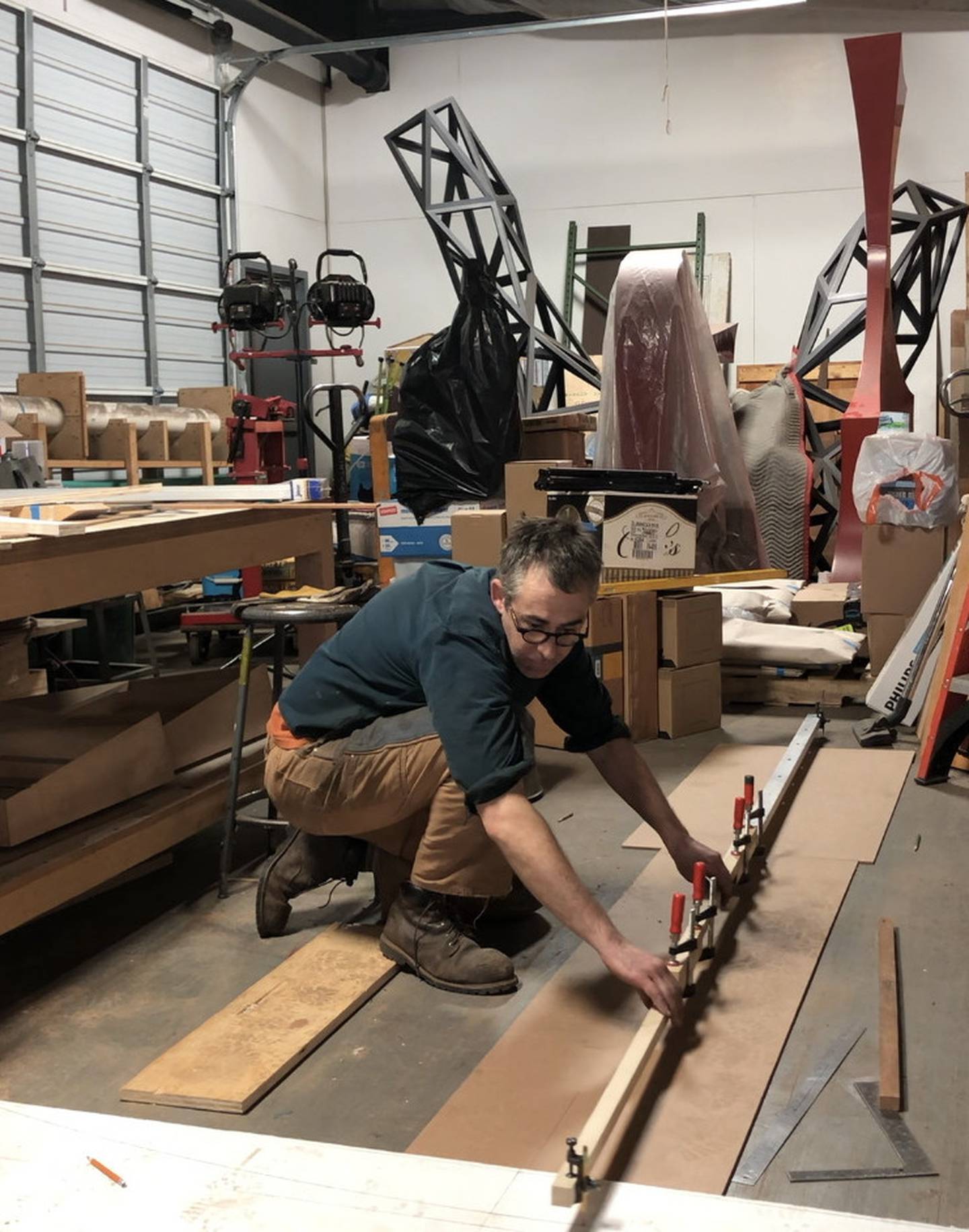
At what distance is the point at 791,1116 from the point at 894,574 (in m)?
3.51

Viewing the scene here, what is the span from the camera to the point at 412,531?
527 centimetres

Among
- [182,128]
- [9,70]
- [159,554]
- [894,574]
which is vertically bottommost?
[894,574]

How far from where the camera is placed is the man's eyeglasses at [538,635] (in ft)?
7.25

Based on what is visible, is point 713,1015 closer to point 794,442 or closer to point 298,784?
point 298,784

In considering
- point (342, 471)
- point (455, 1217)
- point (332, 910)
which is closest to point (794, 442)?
point (342, 471)

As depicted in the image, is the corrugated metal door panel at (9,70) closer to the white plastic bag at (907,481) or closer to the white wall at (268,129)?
the white wall at (268,129)

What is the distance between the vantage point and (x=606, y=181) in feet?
35.0

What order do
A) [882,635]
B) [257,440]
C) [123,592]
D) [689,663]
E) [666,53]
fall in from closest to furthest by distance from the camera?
[123,592], [689,663], [882,635], [666,53], [257,440]

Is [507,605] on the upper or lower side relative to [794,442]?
lower

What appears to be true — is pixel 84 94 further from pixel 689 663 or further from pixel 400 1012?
pixel 400 1012

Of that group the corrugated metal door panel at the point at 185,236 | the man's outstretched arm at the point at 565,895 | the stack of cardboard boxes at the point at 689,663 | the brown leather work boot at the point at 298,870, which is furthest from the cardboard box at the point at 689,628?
the corrugated metal door panel at the point at 185,236

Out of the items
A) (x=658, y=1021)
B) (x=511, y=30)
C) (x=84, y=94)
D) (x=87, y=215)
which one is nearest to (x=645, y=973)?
(x=658, y=1021)

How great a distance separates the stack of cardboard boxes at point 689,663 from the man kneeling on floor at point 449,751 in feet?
6.04

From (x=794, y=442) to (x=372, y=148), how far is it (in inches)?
240
